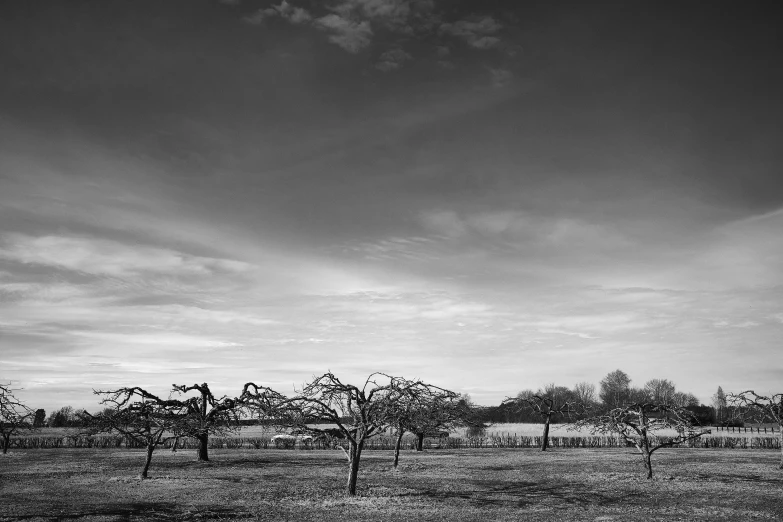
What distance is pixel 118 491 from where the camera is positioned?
29.5m

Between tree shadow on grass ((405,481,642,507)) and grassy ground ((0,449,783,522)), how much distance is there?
0.19 feet

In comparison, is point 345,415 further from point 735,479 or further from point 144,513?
point 735,479

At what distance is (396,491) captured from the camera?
30.0 meters

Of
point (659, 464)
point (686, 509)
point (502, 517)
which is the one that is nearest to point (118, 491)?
point (502, 517)

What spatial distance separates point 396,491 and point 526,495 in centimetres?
735

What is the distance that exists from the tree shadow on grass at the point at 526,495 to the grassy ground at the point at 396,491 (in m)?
0.06

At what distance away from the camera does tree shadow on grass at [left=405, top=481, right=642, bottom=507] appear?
26812 mm

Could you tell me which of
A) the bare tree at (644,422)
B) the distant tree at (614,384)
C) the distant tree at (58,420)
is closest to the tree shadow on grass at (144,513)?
the bare tree at (644,422)

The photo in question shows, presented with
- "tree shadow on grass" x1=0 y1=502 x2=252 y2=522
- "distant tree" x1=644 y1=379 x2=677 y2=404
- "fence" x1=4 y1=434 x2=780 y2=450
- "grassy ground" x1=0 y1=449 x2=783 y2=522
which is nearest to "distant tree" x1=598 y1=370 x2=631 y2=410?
"distant tree" x1=644 y1=379 x2=677 y2=404

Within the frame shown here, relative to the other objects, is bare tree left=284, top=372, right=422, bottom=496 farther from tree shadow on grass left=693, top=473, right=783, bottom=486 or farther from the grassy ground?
tree shadow on grass left=693, top=473, right=783, bottom=486

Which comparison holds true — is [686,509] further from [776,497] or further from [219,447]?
[219,447]

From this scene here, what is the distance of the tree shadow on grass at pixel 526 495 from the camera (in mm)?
26812

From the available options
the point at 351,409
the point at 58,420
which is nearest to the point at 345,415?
the point at 351,409

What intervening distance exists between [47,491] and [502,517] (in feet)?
82.8
